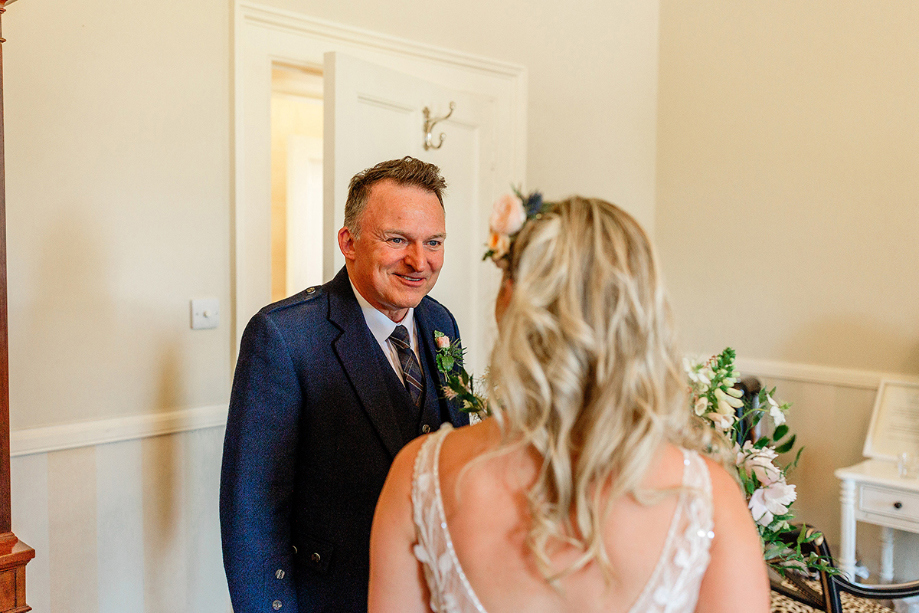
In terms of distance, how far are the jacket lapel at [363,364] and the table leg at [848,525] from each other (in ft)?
6.92

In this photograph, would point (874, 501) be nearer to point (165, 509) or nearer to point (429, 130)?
point (429, 130)

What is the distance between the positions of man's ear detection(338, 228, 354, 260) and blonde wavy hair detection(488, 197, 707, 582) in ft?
2.95

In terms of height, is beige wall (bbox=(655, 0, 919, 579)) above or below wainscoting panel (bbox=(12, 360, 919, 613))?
above

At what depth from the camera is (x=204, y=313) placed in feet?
8.52

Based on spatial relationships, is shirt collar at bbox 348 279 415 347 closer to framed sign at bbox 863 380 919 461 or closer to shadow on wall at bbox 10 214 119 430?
shadow on wall at bbox 10 214 119 430

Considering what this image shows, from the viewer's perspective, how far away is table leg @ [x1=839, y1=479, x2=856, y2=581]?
294 centimetres

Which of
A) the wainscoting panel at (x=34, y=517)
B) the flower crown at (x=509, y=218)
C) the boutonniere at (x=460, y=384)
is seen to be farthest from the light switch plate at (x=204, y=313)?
the flower crown at (x=509, y=218)

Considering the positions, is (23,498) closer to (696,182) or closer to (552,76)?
(552,76)

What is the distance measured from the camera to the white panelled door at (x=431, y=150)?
2572 millimetres

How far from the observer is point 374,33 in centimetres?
302

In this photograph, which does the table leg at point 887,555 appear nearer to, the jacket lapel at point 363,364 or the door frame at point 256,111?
the door frame at point 256,111

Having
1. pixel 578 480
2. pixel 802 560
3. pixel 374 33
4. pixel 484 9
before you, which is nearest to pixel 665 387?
Result: pixel 578 480

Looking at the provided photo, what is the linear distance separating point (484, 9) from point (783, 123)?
153cm

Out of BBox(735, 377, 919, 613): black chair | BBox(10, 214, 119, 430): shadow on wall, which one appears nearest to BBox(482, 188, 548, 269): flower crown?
BBox(735, 377, 919, 613): black chair
